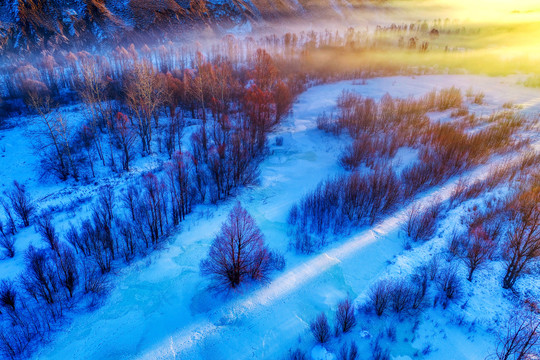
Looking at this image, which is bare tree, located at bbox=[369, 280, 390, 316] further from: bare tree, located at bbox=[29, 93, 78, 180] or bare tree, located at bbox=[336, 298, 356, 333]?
bare tree, located at bbox=[29, 93, 78, 180]

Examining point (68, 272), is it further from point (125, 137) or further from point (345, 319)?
point (125, 137)

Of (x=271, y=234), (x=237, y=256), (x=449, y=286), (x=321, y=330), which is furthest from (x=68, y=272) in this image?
(x=449, y=286)

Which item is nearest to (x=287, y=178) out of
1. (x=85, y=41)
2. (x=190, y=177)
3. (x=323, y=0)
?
(x=190, y=177)

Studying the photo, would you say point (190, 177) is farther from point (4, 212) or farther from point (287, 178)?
point (4, 212)

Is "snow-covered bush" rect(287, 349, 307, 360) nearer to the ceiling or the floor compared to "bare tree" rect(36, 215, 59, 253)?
nearer to the floor

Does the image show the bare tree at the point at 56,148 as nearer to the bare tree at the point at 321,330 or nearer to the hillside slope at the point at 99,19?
the bare tree at the point at 321,330

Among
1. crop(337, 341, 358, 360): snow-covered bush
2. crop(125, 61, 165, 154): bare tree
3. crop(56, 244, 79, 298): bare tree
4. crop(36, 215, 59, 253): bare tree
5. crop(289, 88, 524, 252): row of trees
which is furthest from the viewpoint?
crop(125, 61, 165, 154): bare tree

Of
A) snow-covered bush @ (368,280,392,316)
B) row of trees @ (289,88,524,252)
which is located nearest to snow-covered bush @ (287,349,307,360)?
snow-covered bush @ (368,280,392,316)
